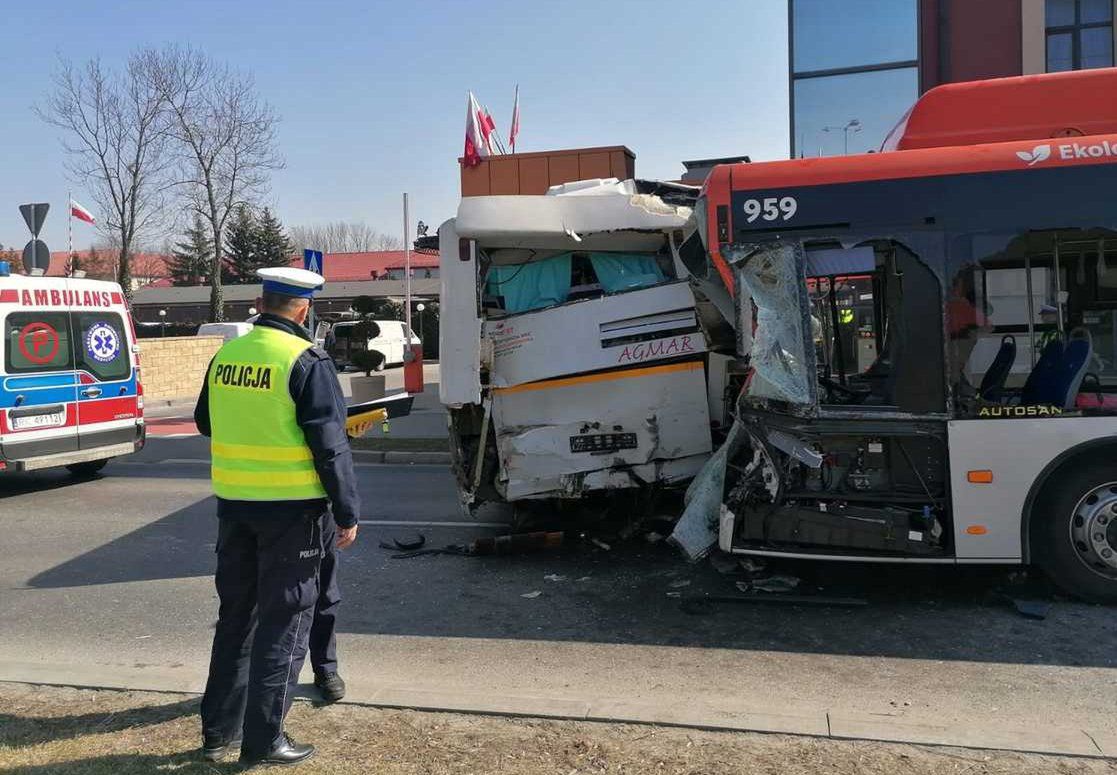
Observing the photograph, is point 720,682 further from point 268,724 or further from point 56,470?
point 56,470

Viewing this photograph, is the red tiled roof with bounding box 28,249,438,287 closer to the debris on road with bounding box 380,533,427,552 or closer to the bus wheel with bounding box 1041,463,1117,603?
the debris on road with bounding box 380,533,427,552

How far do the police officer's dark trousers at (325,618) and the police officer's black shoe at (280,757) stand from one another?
2.07 feet

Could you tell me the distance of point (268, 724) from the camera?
345cm

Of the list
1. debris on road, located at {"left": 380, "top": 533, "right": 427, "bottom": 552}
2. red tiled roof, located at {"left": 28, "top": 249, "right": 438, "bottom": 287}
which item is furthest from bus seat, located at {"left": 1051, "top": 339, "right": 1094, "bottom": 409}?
red tiled roof, located at {"left": 28, "top": 249, "right": 438, "bottom": 287}

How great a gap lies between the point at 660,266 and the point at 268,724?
428cm

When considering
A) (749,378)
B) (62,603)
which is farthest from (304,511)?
(62,603)

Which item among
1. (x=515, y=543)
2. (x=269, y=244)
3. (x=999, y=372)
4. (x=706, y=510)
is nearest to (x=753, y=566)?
(x=706, y=510)

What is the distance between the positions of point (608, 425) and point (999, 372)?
8.53 feet

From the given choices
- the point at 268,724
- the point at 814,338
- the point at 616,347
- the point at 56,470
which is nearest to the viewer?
the point at 268,724

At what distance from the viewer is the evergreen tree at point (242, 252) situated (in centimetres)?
5672

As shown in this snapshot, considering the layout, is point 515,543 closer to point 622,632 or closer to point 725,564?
point 725,564

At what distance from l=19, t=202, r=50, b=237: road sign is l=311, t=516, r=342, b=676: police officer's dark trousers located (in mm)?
11820

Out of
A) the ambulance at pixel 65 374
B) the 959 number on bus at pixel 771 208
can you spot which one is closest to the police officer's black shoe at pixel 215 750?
the 959 number on bus at pixel 771 208

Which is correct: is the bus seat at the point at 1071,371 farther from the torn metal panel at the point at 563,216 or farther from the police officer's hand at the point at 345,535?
the police officer's hand at the point at 345,535
